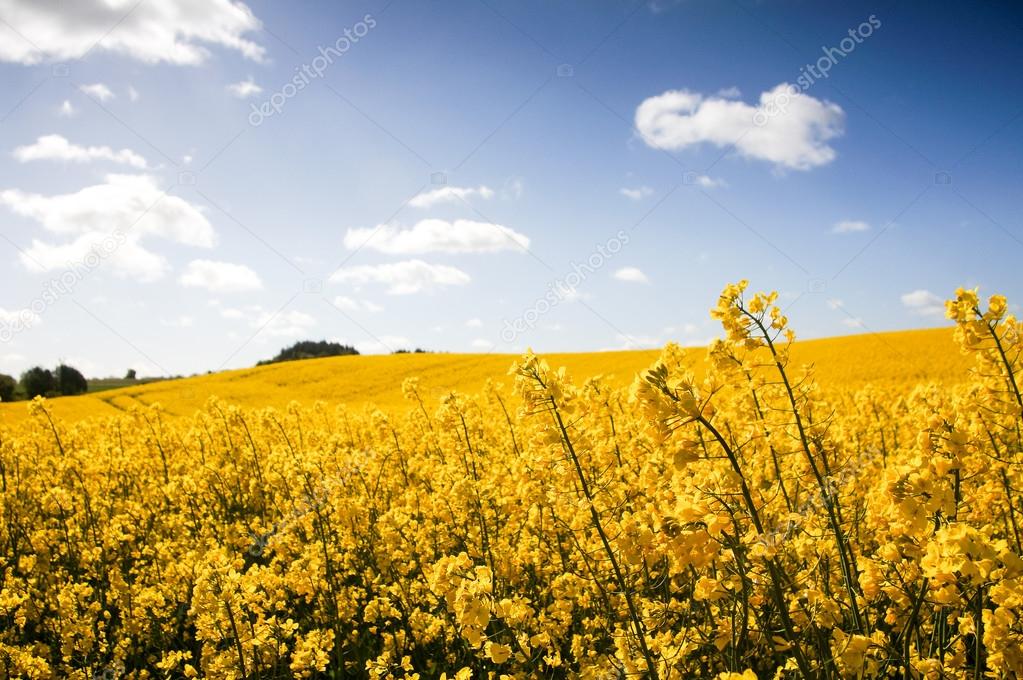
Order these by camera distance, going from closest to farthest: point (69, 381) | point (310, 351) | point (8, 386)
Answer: point (8, 386), point (69, 381), point (310, 351)

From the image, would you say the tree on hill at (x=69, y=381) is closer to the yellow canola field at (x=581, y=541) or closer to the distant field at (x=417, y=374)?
the distant field at (x=417, y=374)

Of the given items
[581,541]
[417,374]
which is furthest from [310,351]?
[581,541]

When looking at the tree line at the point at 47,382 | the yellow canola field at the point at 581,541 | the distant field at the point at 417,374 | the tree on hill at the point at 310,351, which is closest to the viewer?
the yellow canola field at the point at 581,541

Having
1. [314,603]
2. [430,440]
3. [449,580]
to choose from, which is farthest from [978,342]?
[430,440]

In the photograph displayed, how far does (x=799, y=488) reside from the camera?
371 centimetres

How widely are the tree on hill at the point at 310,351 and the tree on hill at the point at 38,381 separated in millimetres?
18542

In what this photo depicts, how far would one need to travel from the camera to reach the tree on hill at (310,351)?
196ft

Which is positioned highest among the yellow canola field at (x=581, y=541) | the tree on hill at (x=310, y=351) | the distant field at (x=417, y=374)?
the tree on hill at (x=310, y=351)

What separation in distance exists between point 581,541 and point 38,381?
55455mm

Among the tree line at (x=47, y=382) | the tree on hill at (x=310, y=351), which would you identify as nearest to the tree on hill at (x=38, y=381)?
the tree line at (x=47, y=382)

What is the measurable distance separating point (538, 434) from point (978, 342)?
2315 mm

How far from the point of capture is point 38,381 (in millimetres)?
44219

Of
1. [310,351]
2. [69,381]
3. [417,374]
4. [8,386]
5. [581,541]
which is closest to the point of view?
[581,541]

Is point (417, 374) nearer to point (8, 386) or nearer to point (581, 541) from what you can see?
point (581, 541)
